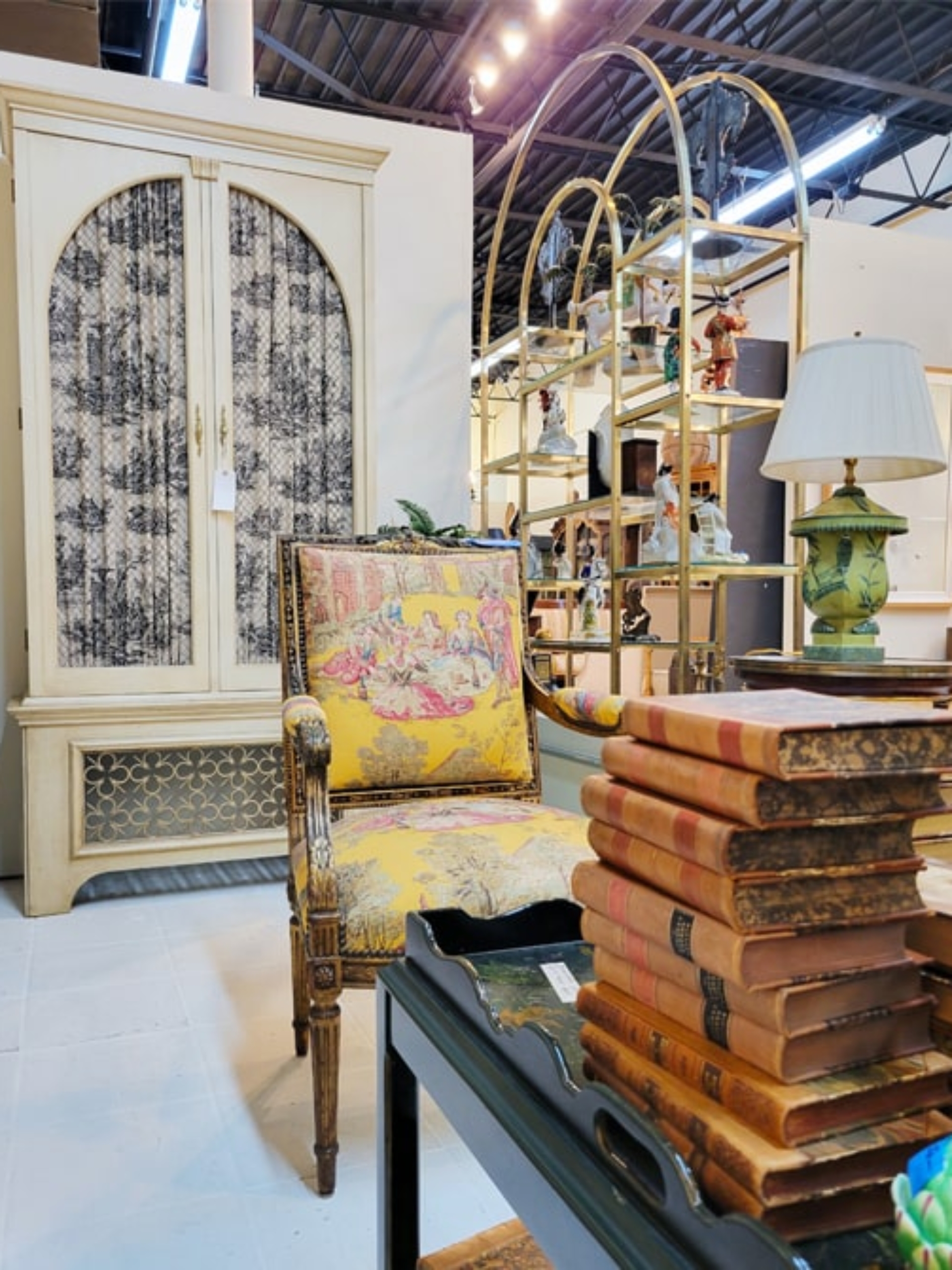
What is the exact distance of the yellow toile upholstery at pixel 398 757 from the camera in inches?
51.8

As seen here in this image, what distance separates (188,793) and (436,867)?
1834 millimetres

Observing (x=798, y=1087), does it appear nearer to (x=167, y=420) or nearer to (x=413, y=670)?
(x=413, y=670)

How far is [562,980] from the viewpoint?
87cm

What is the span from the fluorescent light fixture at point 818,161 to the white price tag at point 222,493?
3.59 meters

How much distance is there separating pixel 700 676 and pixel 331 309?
1647mm

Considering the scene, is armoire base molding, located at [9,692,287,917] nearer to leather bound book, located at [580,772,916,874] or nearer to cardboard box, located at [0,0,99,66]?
cardboard box, located at [0,0,99,66]

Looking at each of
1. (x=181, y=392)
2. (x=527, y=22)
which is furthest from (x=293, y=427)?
(x=527, y=22)

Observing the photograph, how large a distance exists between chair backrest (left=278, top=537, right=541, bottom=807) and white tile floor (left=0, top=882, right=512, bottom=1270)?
1.81ft

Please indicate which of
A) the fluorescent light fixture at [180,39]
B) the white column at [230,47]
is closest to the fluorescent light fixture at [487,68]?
the fluorescent light fixture at [180,39]

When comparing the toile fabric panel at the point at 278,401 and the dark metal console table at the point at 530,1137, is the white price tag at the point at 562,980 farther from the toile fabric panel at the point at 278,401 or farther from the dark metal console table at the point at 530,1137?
the toile fabric panel at the point at 278,401

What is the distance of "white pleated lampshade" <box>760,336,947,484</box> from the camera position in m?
2.03

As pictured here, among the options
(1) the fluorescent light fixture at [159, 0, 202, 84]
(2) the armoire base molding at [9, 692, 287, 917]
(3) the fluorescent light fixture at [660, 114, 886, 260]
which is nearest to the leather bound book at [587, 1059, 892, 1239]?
(2) the armoire base molding at [9, 692, 287, 917]

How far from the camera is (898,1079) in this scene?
19.9 inches

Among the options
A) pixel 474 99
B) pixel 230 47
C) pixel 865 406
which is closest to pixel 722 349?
pixel 865 406
